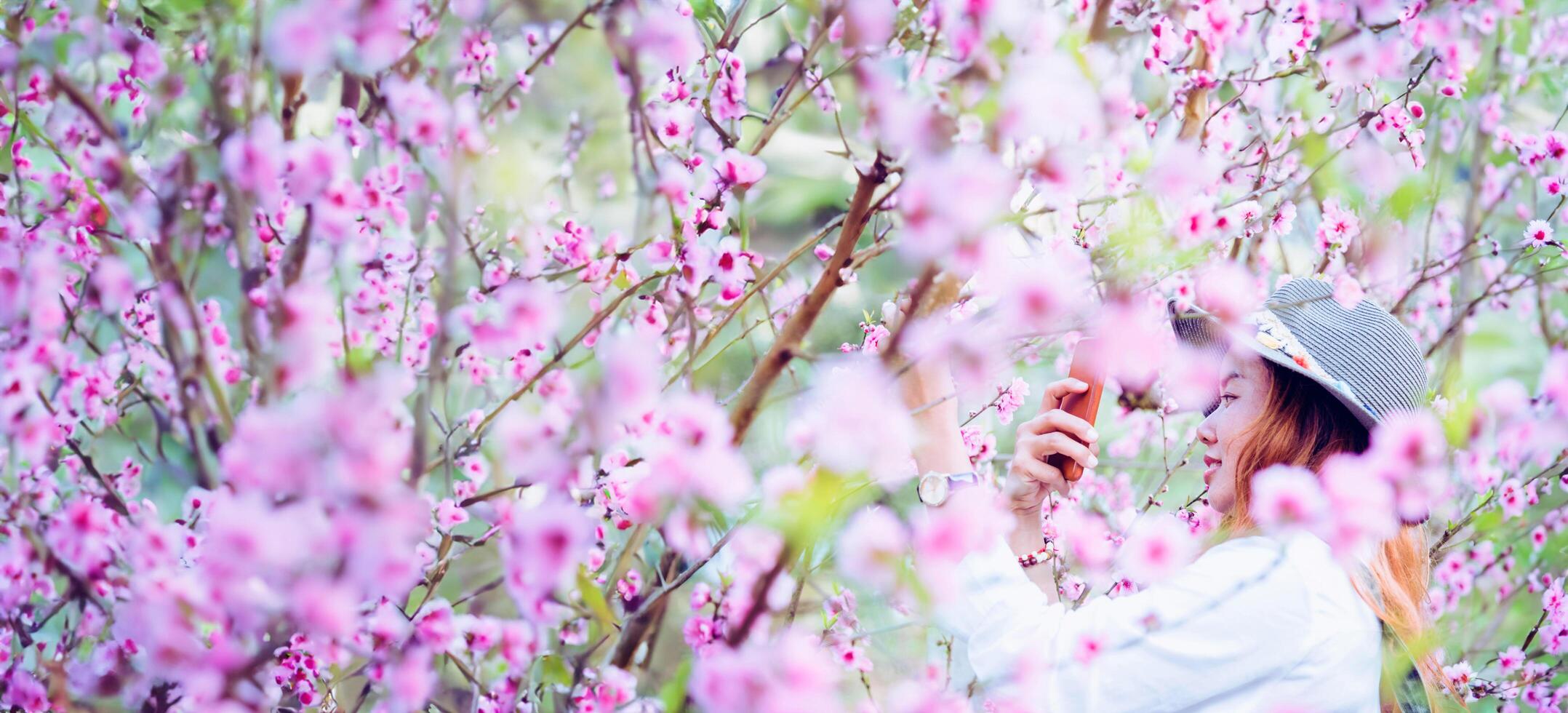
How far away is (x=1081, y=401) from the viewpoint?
122 centimetres

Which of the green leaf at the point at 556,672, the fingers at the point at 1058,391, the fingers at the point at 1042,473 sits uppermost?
the fingers at the point at 1058,391

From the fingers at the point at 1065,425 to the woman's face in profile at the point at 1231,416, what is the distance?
23 cm

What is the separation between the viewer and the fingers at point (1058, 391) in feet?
3.96

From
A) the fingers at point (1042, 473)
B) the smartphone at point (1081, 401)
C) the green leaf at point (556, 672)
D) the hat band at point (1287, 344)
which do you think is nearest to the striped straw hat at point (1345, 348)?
the hat band at point (1287, 344)

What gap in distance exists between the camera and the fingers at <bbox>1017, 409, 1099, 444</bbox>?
3.78ft

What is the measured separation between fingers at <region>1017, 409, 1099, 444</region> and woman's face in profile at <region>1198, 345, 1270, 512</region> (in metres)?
0.23

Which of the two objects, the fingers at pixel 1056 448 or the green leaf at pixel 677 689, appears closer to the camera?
the green leaf at pixel 677 689

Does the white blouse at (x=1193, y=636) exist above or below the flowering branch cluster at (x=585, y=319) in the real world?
below

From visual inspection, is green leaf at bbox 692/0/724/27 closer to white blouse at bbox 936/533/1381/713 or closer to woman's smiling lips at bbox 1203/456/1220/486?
white blouse at bbox 936/533/1381/713

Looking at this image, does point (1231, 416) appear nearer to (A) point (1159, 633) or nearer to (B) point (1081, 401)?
(B) point (1081, 401)

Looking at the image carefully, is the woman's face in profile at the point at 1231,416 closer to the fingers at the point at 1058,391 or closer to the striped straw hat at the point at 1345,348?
the striped straw hat at the point at 1345,348

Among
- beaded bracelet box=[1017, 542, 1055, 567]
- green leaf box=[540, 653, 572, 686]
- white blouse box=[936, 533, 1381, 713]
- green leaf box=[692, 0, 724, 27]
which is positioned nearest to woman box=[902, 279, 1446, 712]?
white blouse box=[936, 533, 1381, 713]

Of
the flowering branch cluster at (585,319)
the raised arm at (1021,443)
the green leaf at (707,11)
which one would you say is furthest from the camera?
the green leaf at (707,11)

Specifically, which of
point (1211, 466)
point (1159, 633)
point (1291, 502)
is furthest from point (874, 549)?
point (1211, 466)
